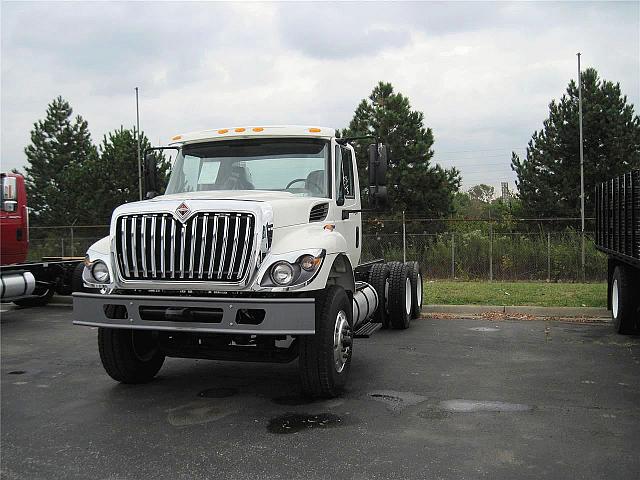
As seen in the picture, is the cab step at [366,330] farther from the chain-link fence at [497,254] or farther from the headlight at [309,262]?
the chain-link fence at [497,254]

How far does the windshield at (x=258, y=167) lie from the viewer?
7254 mm

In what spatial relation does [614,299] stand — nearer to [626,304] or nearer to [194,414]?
[626,304]

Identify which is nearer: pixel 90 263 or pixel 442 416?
pixel 442 416

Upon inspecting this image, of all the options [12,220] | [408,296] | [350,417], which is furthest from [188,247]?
[12,220]

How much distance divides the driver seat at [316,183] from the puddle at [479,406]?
256cm

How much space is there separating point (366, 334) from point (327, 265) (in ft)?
5.29

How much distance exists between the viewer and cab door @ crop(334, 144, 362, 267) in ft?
24.5

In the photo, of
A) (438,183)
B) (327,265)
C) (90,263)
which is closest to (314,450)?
(327,265)

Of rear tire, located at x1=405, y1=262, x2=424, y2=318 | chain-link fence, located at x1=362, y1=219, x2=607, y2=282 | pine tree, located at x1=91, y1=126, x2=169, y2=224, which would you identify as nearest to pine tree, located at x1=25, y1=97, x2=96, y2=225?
pine tree, located at x1=91, y1=126, x2=169, y2=224

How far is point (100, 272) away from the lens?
6352mm

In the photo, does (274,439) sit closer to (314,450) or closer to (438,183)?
(314,450)

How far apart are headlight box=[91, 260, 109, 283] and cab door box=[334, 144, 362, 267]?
8.13 feet

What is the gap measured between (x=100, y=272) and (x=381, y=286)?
15.5 ft

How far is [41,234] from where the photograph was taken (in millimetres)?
31703
